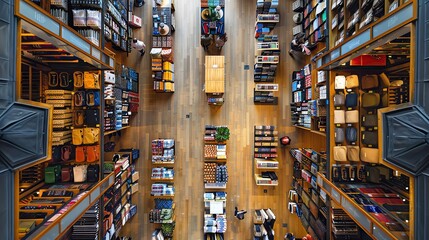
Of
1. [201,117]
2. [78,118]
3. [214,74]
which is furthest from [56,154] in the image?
[214,74]

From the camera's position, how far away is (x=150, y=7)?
7.06 metres

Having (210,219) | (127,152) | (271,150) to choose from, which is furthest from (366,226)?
(127,152)

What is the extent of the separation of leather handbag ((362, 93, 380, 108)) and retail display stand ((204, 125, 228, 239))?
11.9ft

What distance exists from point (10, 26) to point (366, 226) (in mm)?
4552

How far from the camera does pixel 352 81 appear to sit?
13.6 ft

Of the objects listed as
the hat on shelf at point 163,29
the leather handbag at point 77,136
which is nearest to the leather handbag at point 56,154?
the leather handbag at point 77,136

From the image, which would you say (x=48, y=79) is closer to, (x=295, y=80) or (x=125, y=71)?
(x=125, y=71)

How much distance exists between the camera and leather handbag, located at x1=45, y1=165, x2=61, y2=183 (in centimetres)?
432

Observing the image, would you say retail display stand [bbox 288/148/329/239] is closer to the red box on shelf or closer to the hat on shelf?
the red box on shelf

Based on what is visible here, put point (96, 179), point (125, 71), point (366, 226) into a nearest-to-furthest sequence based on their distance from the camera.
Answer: point (366, 226)
point (96, 179)
point (125, 71)

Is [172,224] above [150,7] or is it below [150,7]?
below

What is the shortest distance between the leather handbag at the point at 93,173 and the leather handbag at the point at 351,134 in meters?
4.71

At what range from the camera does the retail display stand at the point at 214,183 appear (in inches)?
258

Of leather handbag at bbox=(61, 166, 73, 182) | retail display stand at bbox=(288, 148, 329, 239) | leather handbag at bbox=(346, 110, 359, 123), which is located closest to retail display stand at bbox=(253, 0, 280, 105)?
retail display stand at bbox=(288, 148, 329, 239)
